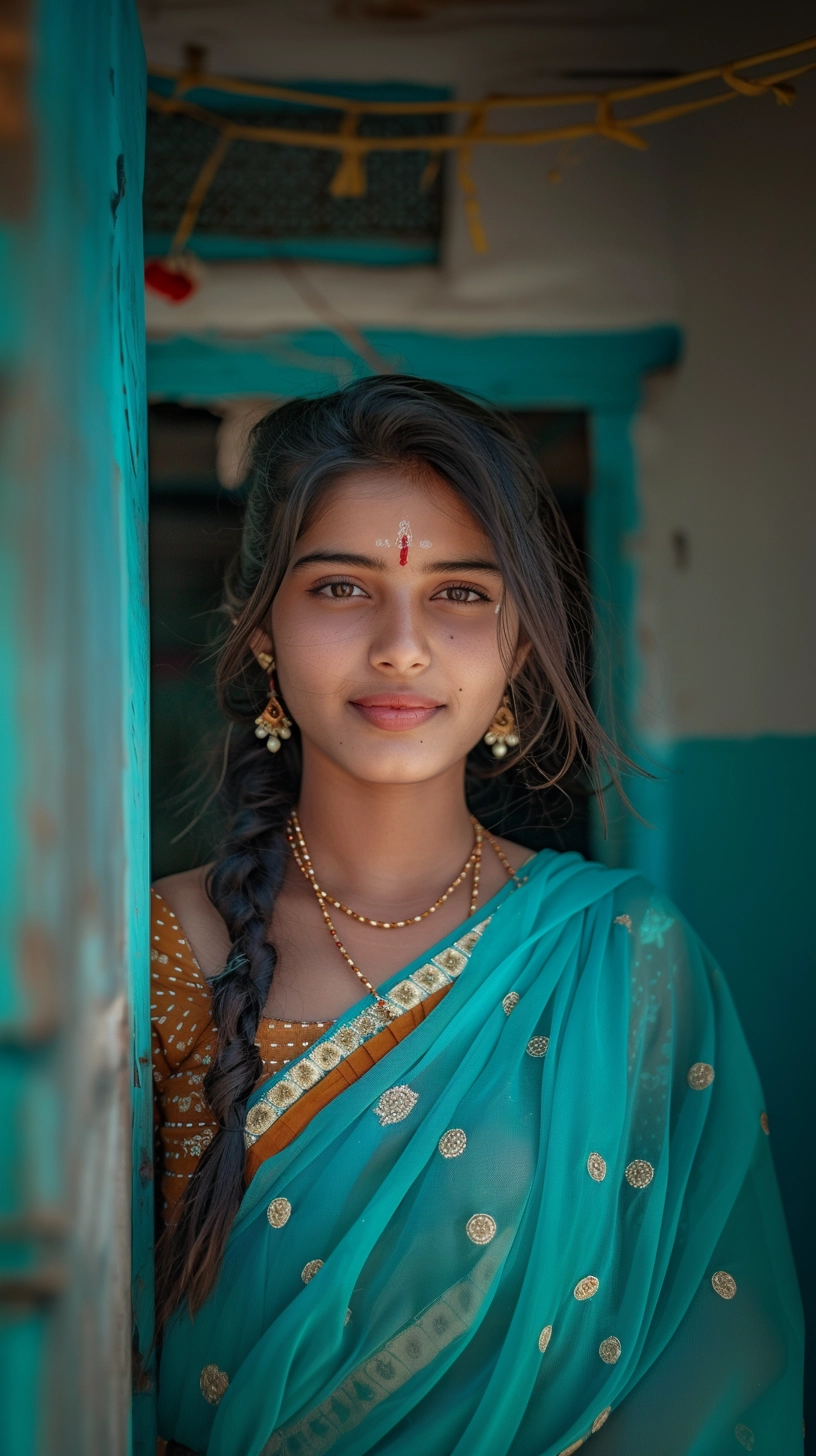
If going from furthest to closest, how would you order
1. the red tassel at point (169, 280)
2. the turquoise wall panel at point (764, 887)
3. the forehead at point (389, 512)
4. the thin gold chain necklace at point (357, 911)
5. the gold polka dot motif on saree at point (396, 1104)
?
the red tassel at point (169, 280) < the turquoise wall panel at point (764, 887) < the thin gold chain necklace at point (357, 911) < the forehead at point (389, 512) < the gold polka dot motif on saree at point (396, 1104)

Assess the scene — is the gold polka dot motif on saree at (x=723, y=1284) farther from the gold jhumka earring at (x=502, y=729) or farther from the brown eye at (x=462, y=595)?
the brown eye at (x=462, y=595)

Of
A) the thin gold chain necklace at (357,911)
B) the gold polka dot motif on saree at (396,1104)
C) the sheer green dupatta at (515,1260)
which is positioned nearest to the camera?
the sheer green dupatta at (515,1260)

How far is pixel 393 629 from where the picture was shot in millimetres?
1618

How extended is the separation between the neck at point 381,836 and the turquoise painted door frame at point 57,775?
2.33 ft

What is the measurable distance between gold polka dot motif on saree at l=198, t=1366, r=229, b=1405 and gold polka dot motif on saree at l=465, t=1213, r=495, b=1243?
0.35m

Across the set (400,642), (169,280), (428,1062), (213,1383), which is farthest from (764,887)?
(169,280)

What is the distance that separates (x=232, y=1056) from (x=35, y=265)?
1.07 meters

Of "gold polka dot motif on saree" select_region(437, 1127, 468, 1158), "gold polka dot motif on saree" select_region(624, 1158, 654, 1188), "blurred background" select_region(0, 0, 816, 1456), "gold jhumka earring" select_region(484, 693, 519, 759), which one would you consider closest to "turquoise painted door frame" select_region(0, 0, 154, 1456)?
"gold polka dot motif on saree" select_region(437, 1127, 468, 1158)

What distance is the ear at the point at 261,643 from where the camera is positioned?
1.82 m

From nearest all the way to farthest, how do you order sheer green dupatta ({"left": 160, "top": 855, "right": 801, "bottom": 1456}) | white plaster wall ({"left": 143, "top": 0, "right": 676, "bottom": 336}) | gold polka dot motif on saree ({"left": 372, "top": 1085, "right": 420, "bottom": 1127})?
sheer green dupatta ({"left": 160, "top": 855, "right": 801, "bottom": 1456})
gold polka dot motif on saree ({"left": 372, "top": 1085, "right": 420, "bottom": 1127})
white plaster wall ({"left": 143, "top": 0, "right": 676, "bottom": 336})

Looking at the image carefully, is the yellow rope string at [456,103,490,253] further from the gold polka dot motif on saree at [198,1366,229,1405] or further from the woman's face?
the gold polka dot motif on saree at [198,1366,229,1405]

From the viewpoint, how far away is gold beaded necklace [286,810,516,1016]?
1754mm

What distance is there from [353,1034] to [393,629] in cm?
56

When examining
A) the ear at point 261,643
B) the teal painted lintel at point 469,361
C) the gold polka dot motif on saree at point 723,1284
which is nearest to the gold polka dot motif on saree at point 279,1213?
the gold polka dot motif on saree at point 723,1284
